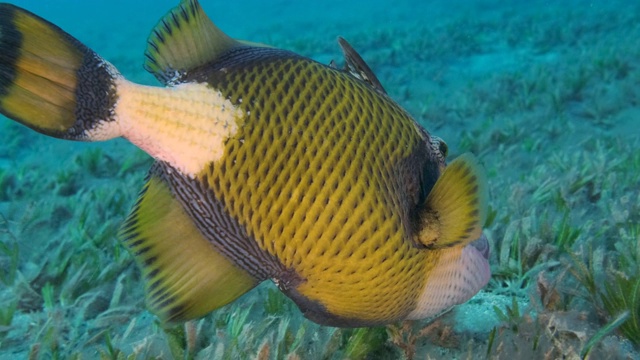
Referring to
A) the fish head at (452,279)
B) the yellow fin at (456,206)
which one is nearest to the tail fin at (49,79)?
the yellow fin at (456,206)

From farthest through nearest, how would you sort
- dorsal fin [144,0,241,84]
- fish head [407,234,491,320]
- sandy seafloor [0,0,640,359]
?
sandy seafloor [0,0,640,359]
fish head [407,234,491,320]
dorsal fin [144,0,241,84]

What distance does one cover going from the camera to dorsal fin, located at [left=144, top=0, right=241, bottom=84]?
4.06ft

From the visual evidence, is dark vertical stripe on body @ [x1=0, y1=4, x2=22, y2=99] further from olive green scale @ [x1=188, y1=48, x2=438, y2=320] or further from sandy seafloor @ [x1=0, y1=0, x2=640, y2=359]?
sandy seafloor @ [x1=0, y1=0, x2=640, y2=359]

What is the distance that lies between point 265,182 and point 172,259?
317 millimetres

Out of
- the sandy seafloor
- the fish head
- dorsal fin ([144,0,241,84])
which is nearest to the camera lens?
dorsal fin ([144,0,241,84])

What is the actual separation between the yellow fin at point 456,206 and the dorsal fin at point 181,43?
2.23 feet

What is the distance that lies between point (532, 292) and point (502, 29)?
13.6 metres

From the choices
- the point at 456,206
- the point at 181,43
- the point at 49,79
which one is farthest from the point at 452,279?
the point at 49,79

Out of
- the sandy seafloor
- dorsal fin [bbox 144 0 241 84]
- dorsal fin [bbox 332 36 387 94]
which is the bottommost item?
the sandy seafloor

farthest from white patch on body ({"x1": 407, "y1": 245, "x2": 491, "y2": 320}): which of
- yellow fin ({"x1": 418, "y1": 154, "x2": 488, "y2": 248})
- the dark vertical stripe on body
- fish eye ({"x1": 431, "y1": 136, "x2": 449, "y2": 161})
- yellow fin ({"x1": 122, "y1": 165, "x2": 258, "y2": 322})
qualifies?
the dark vertical stripe on body

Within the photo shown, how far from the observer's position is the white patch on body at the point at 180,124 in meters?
1.13

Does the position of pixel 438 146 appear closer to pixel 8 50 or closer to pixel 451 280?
pixel 451 280

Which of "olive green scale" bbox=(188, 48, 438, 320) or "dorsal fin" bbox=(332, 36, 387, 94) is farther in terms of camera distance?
"dorsal fin" bbox=(332, 36, 387, 94)

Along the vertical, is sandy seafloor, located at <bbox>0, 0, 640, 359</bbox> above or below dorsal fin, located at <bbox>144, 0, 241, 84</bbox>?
below
